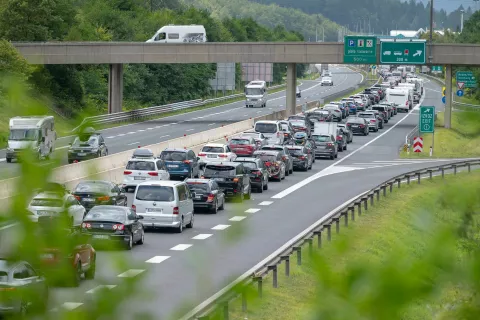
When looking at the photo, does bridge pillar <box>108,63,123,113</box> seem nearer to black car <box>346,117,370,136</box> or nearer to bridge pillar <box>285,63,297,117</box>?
bridge pillar <box>285,63,297,117</box>

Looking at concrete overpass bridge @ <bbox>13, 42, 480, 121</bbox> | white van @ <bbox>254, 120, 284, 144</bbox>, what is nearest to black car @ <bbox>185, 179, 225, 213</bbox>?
white van @ <bbox>254, 120, 284, 144</bbox>

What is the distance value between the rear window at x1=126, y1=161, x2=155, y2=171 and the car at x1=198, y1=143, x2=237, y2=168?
8021mm

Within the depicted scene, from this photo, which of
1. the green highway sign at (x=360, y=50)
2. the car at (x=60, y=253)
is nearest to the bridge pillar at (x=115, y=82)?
the green highway sign at (x=360, y=50)

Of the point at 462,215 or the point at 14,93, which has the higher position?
the point at 14,93

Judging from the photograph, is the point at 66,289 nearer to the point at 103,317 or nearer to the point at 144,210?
the point at 103,317

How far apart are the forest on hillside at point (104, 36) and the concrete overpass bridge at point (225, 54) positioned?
6.04 feet

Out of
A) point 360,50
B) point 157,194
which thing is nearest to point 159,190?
point 157,194

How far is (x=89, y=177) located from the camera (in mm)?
5340

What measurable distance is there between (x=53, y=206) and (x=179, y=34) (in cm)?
9962

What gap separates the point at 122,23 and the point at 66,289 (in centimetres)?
10909

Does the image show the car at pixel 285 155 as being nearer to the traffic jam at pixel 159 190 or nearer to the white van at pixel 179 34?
the traffic jam at pixel 159 190

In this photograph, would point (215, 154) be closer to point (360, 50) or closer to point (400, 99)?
point (360, 50)

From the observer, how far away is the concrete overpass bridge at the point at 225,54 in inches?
3204

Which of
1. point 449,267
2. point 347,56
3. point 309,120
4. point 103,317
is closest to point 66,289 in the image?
point 103,317
